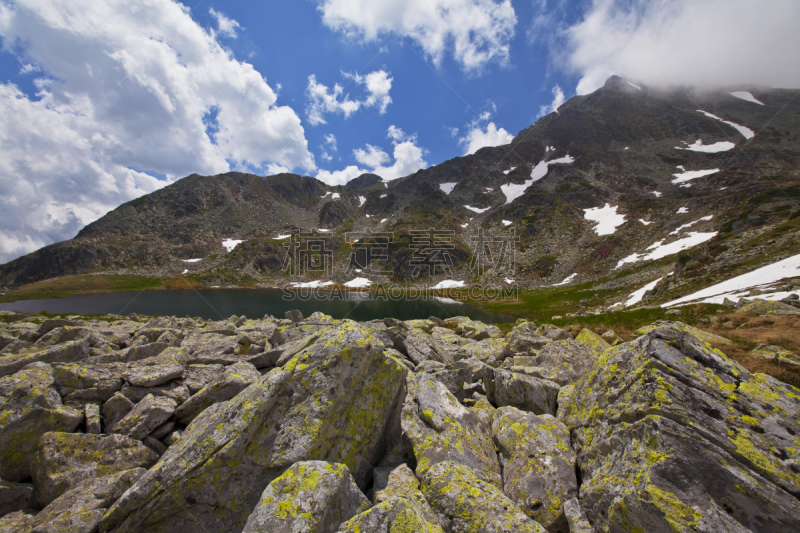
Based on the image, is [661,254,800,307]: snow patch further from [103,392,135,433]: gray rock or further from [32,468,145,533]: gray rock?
[103,392,135,433]: gray rock

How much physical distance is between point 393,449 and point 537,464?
3323mm

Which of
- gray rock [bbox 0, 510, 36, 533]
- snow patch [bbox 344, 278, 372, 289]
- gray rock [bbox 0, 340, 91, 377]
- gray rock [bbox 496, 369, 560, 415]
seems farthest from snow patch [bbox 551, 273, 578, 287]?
gray rock [bbox 0, 510, 36, 533]

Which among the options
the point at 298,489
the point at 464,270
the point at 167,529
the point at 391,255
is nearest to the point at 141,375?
the point at 167,529

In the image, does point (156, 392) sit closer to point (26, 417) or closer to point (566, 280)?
point (26, 417)

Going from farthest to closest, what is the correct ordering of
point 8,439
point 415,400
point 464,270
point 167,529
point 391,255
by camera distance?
point 391,255 < point 464,270 < point 415,400 < point 8,439 < point 167,529

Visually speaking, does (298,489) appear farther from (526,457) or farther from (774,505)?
(774,505)

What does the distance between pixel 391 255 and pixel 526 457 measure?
178 metres

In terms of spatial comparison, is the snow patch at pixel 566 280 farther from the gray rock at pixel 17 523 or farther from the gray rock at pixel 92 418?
the gray rock at pixel 17 523

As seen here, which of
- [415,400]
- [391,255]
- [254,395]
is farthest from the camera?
[391,255]

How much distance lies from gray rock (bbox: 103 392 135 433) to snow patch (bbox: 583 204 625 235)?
155821 mm

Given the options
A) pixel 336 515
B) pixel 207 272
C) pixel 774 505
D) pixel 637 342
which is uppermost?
pixel 207 272

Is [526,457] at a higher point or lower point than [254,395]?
lower

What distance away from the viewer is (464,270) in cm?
15212

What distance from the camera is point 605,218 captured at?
5787 inches
